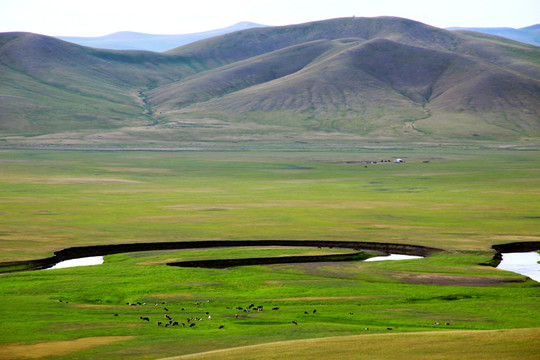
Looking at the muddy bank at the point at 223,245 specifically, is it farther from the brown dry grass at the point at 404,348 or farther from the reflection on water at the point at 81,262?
the brown dry grass at the point at 404,348

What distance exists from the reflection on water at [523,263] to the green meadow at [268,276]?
114 centimetres

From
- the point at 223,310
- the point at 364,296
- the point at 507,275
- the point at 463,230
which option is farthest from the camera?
the point at 463,230

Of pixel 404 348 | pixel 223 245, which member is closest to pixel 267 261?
pixel 223 245

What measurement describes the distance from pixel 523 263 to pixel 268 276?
14.7m

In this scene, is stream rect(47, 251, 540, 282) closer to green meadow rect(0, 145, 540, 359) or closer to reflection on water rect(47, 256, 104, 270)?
reflection on water rect(47, 256, 104, 270)

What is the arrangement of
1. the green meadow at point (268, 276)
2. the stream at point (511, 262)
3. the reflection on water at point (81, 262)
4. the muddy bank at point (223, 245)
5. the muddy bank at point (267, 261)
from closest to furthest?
the green meadow at point (268, 276)
the stream at point (511, 262)
the muddy bank at point (267, 261)
the reflection on water at point (81, 262)
the muddy bank at point (223, 245)

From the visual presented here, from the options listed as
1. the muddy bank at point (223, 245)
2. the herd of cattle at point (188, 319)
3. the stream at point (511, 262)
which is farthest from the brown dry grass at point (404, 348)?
the muddy bank at point (223, 245)

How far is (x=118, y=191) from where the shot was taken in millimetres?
82438

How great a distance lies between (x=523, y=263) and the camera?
140 ft

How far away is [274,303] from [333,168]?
84.0 m

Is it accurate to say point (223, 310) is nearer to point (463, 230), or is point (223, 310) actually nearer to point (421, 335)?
point (421, 335)

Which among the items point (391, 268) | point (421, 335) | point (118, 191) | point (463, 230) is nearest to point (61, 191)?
point (118, 191)

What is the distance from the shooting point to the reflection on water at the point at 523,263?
39.7 meters

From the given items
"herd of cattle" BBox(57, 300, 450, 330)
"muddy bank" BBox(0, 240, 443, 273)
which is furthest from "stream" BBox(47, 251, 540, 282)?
"herd of cattle" BBox(57, 300, 450, 330)
